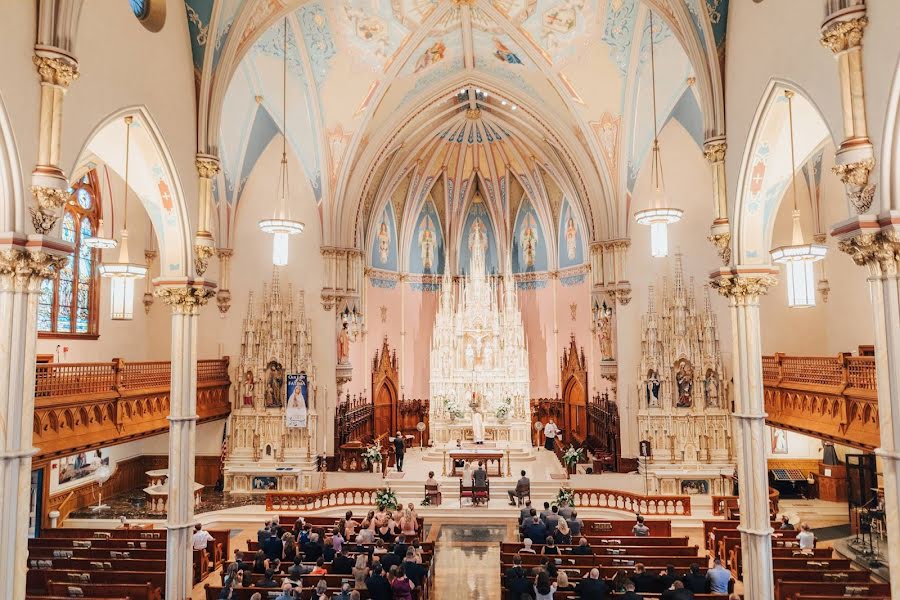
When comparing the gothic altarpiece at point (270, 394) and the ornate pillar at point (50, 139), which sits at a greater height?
the ornate pillar at point (50, 139)

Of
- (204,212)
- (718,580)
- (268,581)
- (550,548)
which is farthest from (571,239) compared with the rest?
(268,581)

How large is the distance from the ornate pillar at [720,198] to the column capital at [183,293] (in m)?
9.25

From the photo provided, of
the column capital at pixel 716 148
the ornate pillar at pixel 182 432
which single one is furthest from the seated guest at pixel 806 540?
the ornate pillar at pixel 182 432

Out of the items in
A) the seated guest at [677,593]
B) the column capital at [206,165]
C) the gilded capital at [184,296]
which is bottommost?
the seated guest at [677,593]

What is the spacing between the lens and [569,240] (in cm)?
2877

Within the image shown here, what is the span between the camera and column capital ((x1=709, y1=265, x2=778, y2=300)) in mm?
11297

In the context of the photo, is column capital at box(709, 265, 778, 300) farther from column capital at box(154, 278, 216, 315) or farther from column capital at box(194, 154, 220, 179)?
column capital at box(194, 154, 220, 179)

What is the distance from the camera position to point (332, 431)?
871 inches

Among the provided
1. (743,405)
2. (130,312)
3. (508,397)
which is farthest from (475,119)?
(743,405)

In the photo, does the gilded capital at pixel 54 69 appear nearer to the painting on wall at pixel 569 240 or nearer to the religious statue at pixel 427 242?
the painting on wall at pixel 569 240

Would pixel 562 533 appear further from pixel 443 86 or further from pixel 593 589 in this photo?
pixel 443 86

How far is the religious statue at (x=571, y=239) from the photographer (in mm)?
28391

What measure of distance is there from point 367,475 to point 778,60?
16.1 metres

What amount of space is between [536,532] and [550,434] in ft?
38.6
